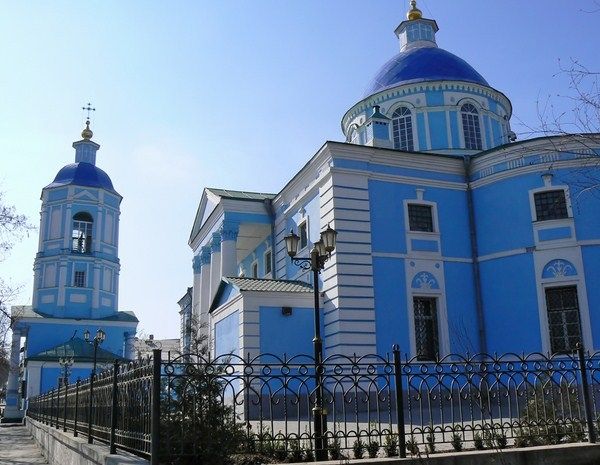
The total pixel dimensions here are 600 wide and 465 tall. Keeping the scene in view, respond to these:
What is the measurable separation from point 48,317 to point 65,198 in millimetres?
7649

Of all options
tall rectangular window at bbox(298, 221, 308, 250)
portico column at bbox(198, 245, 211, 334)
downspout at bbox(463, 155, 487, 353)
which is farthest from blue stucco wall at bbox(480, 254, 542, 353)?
portico column at bbox(198, 245, 211, 334)

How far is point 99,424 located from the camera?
29.5 feet

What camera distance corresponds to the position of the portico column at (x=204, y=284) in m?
26.3

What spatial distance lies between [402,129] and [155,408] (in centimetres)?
1975

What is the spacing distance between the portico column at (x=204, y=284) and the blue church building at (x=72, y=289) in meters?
13.7

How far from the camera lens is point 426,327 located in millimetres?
19484

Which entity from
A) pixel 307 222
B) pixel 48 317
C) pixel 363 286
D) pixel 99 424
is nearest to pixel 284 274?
pixel 307 222

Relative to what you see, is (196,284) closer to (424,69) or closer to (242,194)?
(242,194)

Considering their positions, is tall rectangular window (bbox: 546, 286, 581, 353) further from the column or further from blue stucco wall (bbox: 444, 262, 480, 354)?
the column

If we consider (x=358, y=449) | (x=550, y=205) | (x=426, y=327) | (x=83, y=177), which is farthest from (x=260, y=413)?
(x=83, y=177)

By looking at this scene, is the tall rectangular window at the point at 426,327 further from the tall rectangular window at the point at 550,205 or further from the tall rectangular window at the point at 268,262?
the tall rectangular window at the point at 268,262

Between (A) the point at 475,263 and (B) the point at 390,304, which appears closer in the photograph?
(B) the point at 390,304

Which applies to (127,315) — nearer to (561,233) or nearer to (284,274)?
(284,274)

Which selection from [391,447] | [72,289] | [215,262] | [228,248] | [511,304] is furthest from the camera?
[72,289]
